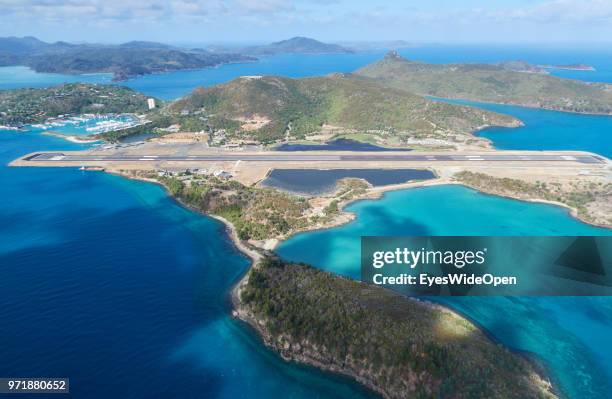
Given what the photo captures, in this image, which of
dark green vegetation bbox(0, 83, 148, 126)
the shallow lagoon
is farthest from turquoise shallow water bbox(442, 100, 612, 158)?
dark green vegetation bbox(0, 83, 148, 126)

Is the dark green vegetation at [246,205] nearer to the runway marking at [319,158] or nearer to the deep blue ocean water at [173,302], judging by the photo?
the deep blue ocean water at [173,302]

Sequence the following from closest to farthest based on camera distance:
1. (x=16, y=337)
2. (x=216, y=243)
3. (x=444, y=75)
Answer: (x=16, y=337) → (x=216, y=243) → (x=444, y=75)

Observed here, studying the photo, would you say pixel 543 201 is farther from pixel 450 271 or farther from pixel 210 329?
pixel 210 329

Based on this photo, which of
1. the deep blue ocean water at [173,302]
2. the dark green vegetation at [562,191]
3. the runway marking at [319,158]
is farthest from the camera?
the runway marking at [319,158]

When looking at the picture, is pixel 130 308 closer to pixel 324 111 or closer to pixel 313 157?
pixel 313 157

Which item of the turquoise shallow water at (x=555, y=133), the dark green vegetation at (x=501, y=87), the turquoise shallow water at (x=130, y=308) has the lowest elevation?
the turquoise shallow water at (x=130, y=308)

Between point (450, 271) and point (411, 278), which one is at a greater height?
point (450, 271)

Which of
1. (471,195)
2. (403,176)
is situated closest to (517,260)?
(471,195)

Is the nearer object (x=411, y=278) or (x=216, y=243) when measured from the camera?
(x=411, y=278)

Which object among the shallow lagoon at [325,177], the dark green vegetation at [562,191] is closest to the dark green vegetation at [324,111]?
the shallow lagoon at [325,177]
